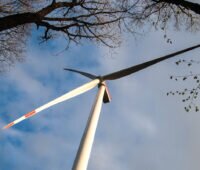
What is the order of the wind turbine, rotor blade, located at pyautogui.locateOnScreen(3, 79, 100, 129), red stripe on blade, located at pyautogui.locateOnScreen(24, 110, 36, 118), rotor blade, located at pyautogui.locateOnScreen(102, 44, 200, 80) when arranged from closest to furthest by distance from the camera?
1. the wind turbine
2. red stripe on blade, located at pyautogui.locateOnScreen(24, 110, 36, 118)
3. rotor blade, located at pyautogui.locateOnScreen(3, 79, 100, 129)
4. rotor blade, located at pyautogui.locateOnScreen(102, 44, 200, 80)

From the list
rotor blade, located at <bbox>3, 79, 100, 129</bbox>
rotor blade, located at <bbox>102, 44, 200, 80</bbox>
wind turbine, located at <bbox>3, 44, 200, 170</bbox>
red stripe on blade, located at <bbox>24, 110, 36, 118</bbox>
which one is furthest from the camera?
rotor blade, located at <bbox>102, 44, 200, 80</bbox>

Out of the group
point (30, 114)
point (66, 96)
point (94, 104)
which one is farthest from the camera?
point (66, 96)

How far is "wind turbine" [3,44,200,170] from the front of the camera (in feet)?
33.9

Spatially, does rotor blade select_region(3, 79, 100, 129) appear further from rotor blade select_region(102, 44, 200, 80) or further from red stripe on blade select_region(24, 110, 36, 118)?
rotor blade select_region(102, 44, 200, 80)

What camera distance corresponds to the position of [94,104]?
13625 mm

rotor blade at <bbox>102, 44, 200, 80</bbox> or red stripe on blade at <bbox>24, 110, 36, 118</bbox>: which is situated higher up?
rotor blade at <bbox>102, 44, 200, 80</bbox>

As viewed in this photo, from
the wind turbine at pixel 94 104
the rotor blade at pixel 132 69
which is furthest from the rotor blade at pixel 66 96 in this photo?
the rotor blade at pixel 132 69

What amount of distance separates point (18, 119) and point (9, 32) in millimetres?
8526

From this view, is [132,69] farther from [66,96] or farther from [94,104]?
[66,96]

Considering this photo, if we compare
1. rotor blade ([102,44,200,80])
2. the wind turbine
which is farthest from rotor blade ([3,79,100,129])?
rotor blade ([102,44,200,80])

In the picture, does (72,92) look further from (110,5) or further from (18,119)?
(110,5)

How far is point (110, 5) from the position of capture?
17719mm

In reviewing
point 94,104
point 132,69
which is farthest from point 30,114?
point 132,69

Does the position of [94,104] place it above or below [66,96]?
below
